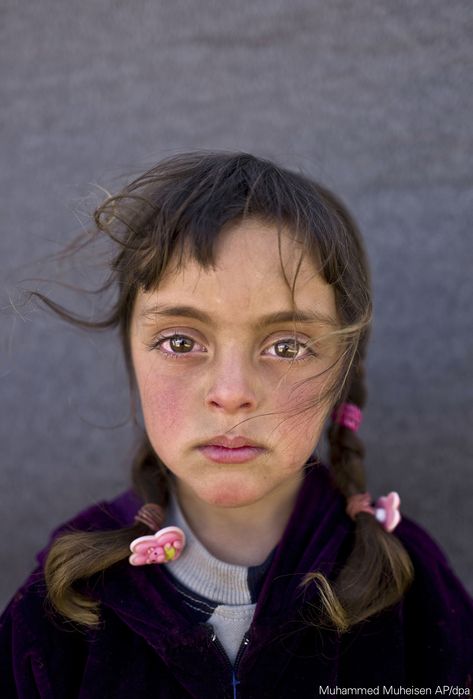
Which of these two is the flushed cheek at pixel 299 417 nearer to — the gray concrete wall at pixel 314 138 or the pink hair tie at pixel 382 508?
the pink hair tie at pixel 382 508

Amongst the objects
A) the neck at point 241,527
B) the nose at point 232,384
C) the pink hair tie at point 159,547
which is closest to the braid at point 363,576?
the neck at point 241,527

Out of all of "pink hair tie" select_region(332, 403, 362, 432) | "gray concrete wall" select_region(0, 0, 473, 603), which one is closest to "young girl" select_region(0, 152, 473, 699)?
"pink hair tie" select_region(332, 403, 362, 432)

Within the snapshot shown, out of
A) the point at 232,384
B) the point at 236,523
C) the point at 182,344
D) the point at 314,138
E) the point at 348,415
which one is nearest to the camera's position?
the point at 232,384

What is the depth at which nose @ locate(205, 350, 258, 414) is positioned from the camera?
127cm

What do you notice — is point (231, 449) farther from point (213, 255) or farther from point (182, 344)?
point (213, 255)

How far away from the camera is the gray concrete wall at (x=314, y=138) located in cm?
195

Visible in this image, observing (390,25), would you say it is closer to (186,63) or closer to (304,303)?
(186,63)

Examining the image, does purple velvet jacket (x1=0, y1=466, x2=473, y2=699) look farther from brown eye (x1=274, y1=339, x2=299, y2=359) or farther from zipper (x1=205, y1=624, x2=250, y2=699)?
brown eye (x1=274, y1=339, x2=299, y2=359)

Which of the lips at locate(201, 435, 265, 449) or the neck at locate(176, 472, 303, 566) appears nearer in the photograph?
the lips at locate(201, 435, 265, 449)

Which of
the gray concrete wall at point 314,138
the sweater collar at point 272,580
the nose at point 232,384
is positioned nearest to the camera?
the nose at point 232,384

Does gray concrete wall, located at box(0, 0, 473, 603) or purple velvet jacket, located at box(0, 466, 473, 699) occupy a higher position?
gray concrete wall, located at box(0, 0, 473, 603)

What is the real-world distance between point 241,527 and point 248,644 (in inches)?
9.0

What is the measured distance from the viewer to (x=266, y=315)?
4.26 feet

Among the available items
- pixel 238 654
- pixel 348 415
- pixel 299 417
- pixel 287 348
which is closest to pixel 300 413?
pixel 299 417
